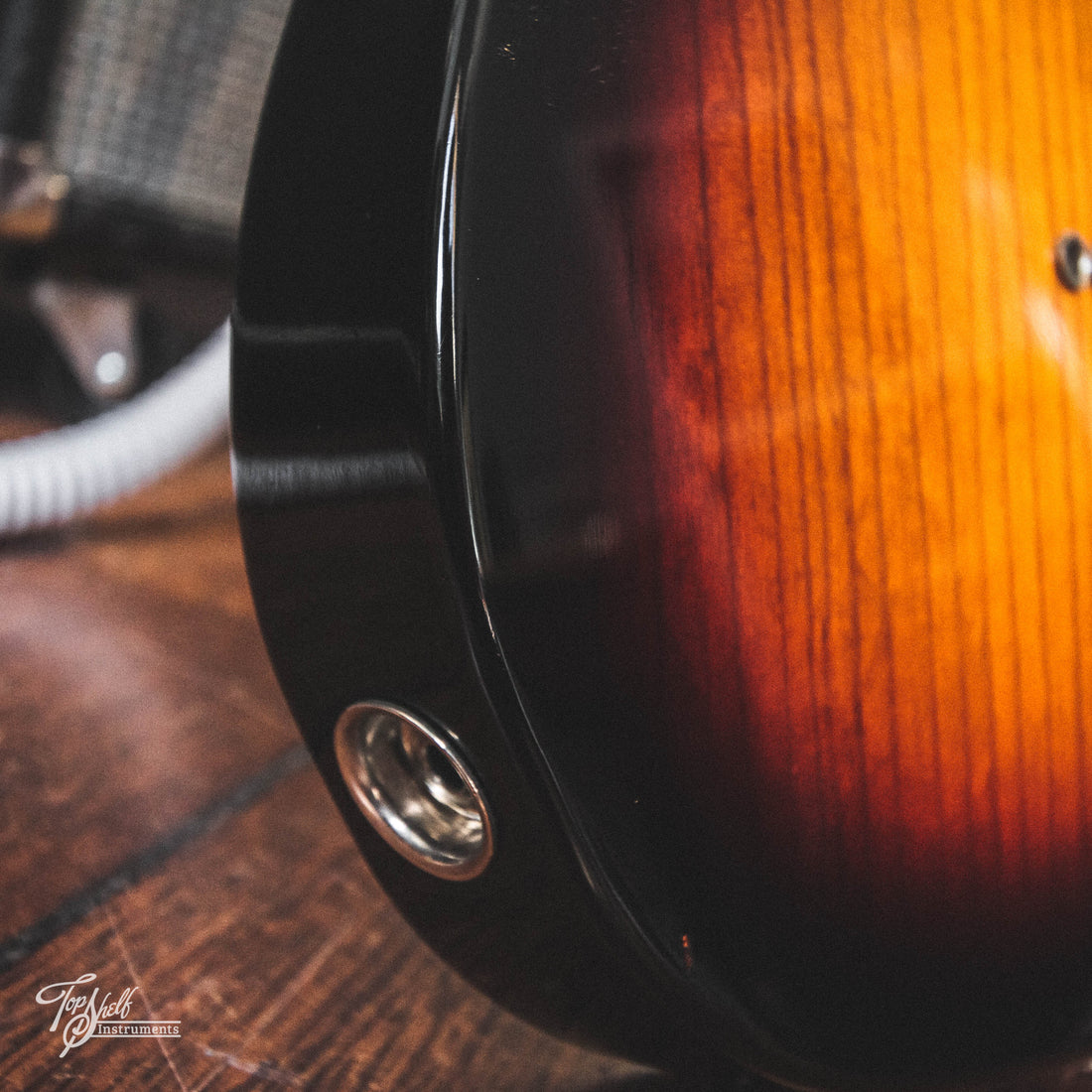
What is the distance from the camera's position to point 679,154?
0.53 feet

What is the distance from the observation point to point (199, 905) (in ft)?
0.78

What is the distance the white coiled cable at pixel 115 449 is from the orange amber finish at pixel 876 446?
0.43m

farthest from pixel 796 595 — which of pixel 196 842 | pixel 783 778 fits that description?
pixel 196 842

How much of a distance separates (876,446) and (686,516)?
0.05 meters

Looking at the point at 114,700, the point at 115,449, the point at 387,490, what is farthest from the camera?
the point at 115,449

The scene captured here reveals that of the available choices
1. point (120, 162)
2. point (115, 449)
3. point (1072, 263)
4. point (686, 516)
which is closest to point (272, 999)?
point (686, 516)

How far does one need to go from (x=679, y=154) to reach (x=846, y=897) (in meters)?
0.14

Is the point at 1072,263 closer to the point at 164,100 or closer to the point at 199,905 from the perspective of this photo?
the point at 199,905

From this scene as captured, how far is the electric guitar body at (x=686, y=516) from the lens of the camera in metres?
0.15

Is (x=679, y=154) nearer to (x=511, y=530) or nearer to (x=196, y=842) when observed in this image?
(x=511, y=530)

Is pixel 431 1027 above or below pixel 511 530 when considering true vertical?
below

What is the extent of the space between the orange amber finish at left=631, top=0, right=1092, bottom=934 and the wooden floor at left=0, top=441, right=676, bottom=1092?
0.09 meters

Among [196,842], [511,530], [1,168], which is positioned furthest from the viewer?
[1,168]

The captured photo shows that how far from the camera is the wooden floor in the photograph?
7.6 inches
